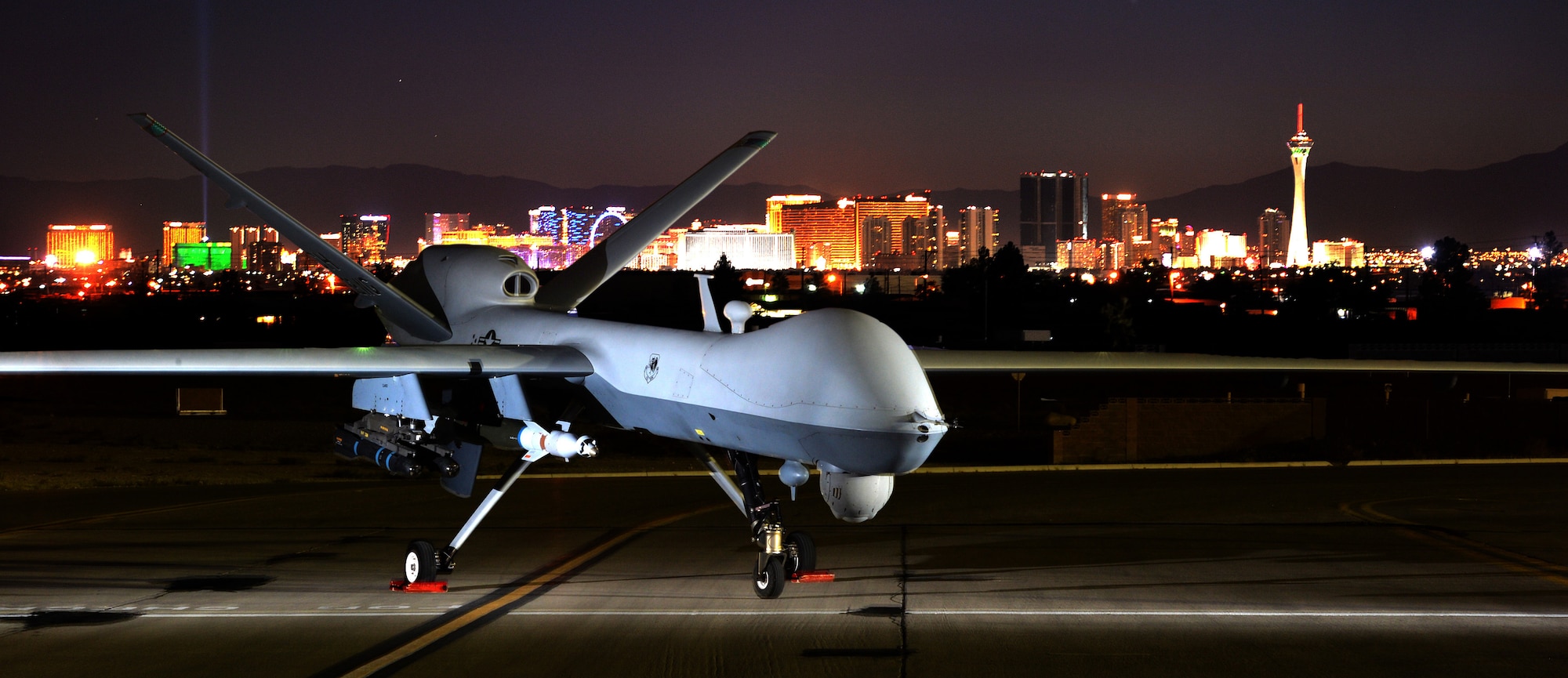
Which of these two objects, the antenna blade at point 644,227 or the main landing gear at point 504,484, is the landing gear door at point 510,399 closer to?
the main landing gear at point 504,484

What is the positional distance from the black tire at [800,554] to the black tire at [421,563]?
4.14m

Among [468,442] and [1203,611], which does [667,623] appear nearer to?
[468,442]

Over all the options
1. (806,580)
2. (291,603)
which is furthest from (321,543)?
(806,580)

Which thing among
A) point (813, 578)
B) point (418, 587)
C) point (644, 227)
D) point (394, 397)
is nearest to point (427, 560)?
point (418, 587)

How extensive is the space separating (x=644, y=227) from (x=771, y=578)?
589 cm

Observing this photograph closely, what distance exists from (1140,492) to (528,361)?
16.8m

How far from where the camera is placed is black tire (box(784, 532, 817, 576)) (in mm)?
15219

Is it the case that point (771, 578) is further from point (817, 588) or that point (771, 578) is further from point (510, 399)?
point (510, 399)

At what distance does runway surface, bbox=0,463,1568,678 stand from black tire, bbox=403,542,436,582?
260 mm

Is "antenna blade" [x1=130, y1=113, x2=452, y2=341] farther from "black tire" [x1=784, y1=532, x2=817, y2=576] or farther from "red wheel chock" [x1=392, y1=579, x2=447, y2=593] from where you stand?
"black tire" [x1=784, y1=532, x2=817, y2=576]

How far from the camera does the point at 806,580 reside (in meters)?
16.0

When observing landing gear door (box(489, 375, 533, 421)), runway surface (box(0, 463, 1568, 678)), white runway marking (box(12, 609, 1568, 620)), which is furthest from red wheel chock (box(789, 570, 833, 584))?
landing gear door (box(489, 375, 533, 421))

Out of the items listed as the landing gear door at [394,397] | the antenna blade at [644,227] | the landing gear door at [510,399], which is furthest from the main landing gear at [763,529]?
the antenna blade at [644,227]

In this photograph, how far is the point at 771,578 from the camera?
551 inches
